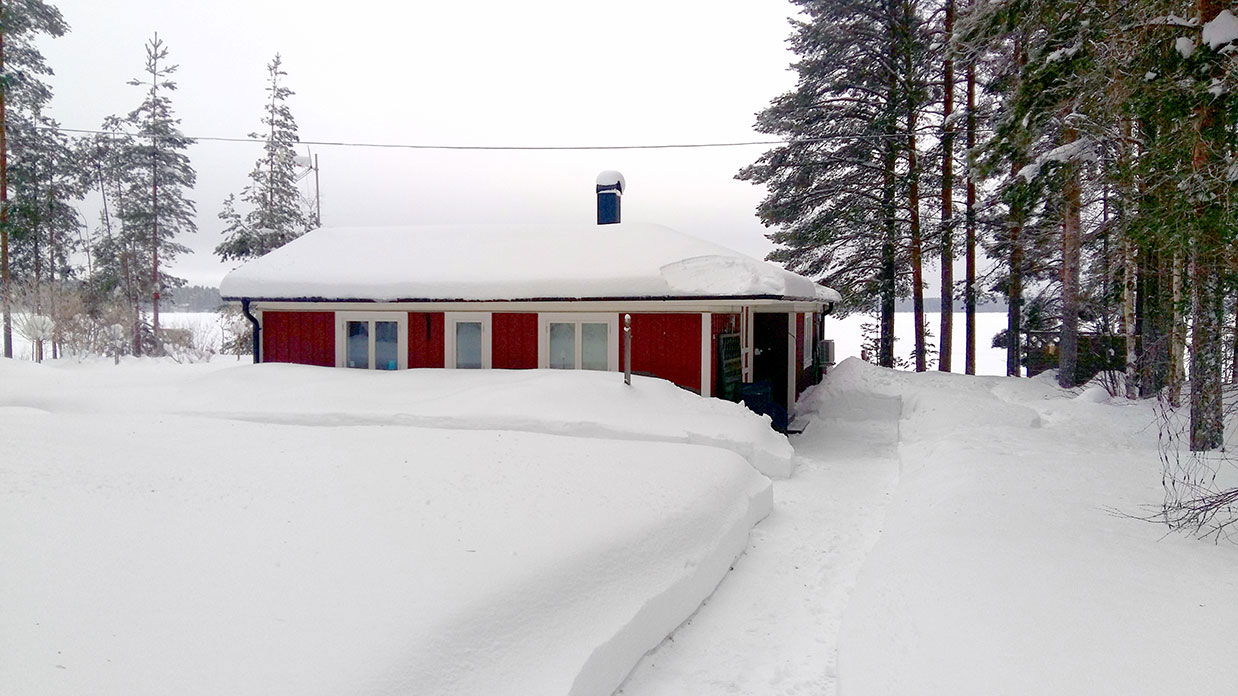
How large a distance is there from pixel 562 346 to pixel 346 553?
8.02 metres

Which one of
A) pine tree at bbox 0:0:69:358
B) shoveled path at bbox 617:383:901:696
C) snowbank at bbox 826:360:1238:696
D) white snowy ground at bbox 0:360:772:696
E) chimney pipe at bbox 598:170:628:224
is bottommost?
shoveled path at bbox 617:383:901:696

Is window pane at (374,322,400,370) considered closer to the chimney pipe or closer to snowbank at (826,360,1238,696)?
the chimney pipe

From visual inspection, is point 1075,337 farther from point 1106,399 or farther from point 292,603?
point 292,603

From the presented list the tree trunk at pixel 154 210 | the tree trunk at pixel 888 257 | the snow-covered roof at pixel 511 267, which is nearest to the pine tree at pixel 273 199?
the tree trunk at pixel 154 210

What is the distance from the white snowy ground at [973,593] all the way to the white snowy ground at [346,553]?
0.48 metres

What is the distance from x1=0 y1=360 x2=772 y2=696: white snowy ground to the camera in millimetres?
2889

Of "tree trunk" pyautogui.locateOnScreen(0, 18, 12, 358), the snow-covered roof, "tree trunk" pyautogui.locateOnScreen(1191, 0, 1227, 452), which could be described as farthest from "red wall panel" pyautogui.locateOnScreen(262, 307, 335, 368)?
"tree trunk" pyautogui.locateOnScreen(0, 18, 12, 358)

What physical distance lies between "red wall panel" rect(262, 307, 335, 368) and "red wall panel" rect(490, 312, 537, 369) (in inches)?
127

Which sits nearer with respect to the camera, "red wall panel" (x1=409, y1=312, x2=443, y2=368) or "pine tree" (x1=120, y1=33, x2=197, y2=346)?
"red wall panel" (x1=409, y1=312, x2=443, y2=368)

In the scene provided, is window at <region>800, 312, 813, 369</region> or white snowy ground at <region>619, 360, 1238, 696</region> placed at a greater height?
window at <region>800, 312, 813, 369</region>

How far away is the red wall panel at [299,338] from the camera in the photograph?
1271cm

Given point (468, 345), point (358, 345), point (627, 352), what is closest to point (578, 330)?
point (468, 345)

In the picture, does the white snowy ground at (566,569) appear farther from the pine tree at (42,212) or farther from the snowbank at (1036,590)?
the pine tree at (42,212)

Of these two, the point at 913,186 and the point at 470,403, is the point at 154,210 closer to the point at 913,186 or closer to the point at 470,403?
the point at 470,403
